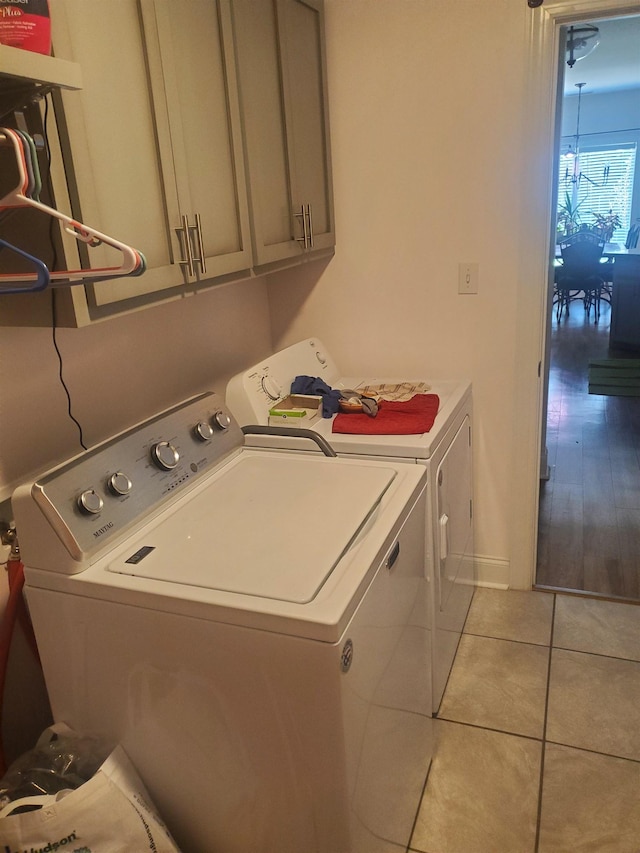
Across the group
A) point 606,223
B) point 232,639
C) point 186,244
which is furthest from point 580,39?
point 606,223

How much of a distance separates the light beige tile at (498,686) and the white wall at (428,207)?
0.44 m

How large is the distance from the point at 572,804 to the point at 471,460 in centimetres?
118

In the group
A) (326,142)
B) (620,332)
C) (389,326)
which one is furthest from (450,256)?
(620,332)

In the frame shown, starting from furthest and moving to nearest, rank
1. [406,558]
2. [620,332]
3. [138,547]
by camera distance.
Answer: [620,332] < [406,558] < [138,547]

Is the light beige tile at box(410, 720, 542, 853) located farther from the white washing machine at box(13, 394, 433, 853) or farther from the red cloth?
the red cloth

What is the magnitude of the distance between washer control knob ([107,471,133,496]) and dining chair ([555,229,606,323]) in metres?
7.17

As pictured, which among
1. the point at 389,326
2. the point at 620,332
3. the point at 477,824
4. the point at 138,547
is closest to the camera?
the point at 138,547

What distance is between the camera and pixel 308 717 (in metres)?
1.19

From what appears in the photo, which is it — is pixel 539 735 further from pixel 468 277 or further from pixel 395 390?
pixel 468 277

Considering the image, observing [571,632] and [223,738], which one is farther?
[571,632]

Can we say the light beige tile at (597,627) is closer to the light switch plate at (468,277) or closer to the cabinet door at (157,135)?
the light switch plate at (468,277)

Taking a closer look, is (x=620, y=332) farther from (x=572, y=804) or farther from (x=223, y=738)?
(x=223, y=738)

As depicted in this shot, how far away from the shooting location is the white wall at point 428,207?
7.36 ft

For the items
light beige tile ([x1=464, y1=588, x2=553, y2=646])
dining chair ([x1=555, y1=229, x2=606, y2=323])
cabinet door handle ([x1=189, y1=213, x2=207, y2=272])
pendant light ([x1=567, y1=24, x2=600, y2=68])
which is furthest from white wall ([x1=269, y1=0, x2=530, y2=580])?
dining chair ([x1=555, y1=229, x2=606, y2=323])
